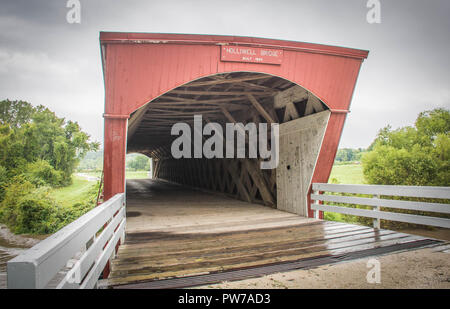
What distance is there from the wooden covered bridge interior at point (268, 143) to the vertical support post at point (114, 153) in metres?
0.02

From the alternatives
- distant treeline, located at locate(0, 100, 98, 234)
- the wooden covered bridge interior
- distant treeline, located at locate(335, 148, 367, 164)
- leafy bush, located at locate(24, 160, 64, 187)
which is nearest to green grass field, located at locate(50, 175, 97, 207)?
→ distant treeline, located at locate(0, 100, 98, 234)

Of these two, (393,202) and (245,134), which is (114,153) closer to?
(245,134)

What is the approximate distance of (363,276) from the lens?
7.60ft

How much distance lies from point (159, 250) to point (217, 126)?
6438mm

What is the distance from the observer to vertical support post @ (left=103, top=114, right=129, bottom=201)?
4188 millimetres

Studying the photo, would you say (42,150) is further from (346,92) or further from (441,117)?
(441,117)

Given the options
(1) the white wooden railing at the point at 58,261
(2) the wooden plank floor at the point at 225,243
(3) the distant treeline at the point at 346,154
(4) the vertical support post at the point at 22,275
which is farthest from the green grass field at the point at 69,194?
(3) the distant treeline at the point at 346,154

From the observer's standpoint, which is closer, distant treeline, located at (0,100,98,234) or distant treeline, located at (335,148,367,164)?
distant treeline, located at (0,100,98,234)

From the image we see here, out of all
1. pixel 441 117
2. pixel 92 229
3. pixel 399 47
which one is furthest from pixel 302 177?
pixel 399 47

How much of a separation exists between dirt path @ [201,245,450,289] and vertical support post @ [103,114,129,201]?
2721 mm

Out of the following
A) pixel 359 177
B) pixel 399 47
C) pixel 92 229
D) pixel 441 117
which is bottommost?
pixel 359 177

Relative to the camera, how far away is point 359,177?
33344 millimetres

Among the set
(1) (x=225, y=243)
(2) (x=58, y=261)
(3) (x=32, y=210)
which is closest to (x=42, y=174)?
(3) (x=32, y=210)

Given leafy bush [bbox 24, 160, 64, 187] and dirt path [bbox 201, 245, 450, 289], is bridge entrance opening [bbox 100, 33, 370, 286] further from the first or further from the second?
leafy bush [bbox 24, 160, 64, 187]
